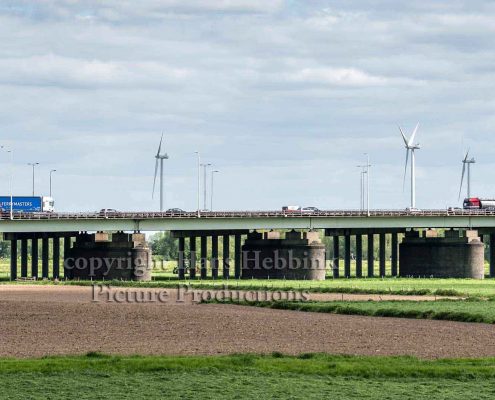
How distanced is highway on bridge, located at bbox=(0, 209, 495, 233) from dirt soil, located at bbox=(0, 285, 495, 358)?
89.2 m

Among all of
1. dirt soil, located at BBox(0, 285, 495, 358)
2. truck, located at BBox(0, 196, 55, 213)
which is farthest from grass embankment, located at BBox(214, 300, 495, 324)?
truck, located at BBox(0, 196, 55, 213)

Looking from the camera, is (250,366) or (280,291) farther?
(280,291)

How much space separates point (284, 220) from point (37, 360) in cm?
14599

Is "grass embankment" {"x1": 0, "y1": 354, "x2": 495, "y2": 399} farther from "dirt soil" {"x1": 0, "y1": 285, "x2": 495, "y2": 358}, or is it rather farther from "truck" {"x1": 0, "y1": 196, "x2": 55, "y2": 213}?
"truck" {"x1": 0, "y1": 196, "x2": 55, "y2": 213}

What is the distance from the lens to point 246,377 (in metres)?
42.9

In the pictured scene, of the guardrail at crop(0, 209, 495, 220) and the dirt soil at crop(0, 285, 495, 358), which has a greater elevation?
the guardrail at crop(0, 209, 495, 220)

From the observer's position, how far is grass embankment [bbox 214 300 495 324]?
249ft

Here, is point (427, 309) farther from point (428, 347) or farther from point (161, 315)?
point (428, 347)

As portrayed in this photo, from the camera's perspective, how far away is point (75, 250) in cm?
18450

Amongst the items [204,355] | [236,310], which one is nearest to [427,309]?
[236,310]

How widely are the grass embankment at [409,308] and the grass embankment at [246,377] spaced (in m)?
27.6

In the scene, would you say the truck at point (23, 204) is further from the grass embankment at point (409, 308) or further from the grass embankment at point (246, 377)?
the grass embankment at point (246, 377)

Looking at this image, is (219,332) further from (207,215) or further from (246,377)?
(207,215)

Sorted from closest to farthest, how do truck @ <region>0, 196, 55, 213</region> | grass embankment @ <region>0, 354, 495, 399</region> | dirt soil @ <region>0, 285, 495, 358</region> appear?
grass embankment @ <region>0, 354, 495, 399</region> → dirt soil @ <region>0, 285, 495, 358</region> → truck @ <region>0, 196, 55, 213</region>
